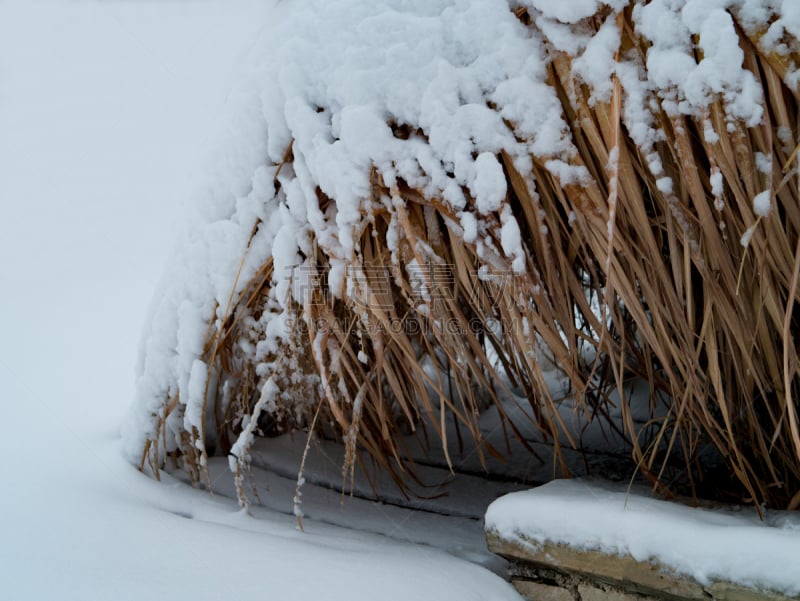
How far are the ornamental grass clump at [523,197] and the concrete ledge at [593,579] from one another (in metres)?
0.12

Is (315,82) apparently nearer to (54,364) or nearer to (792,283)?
(792,283)

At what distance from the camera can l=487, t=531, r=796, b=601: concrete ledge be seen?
0.63 metres

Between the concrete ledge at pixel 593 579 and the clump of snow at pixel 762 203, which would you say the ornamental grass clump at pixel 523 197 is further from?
the concrete ledge at pixel 593 579

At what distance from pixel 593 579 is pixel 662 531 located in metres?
0.11

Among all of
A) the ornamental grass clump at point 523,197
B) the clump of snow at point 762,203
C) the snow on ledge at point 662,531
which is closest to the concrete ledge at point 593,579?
the snow on ledge at point 662,531

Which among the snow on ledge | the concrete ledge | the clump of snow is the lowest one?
the concrete ledge

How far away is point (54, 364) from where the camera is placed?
5.54 ft

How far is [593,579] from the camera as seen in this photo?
716 mm

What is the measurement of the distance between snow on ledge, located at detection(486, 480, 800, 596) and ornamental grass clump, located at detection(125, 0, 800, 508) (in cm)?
6

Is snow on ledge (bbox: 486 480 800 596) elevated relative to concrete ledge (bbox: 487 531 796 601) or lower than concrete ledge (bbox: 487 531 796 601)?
elevated

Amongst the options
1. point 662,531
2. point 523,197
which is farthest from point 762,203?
point 662,531

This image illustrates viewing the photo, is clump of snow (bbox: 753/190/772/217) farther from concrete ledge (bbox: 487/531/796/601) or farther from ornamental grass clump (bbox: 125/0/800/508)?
concrete ledge (bbox: 487/531/796/601)

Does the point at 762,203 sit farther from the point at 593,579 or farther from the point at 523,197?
the point at 593,579

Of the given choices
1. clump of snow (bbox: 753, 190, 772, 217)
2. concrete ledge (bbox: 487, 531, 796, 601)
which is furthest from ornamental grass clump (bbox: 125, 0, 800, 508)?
concrete ledge (bbox: 487, 531, 796, 601)
